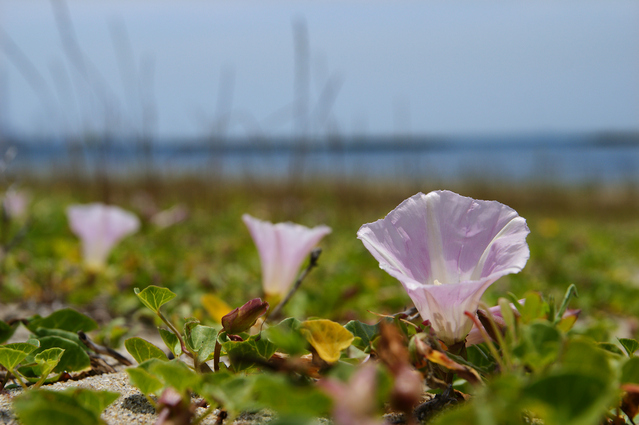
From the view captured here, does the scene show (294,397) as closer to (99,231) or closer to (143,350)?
(143,350)

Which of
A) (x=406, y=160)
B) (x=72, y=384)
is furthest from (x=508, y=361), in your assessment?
(x=406, y=160)

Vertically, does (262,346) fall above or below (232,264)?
above

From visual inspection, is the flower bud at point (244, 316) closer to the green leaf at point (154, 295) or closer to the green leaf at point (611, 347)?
the green leaf at point (154, 295)

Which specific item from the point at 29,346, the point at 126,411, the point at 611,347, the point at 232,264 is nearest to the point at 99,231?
the point at 232,264

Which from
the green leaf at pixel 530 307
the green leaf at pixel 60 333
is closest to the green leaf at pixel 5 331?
the green leaf at pixel 60 333

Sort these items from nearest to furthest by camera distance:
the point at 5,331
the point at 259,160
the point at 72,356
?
1. the point at 72,356
2. the point at 5,331
3. the point at 259,160

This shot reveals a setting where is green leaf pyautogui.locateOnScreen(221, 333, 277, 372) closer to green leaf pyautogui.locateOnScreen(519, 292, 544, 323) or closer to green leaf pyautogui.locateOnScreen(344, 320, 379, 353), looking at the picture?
green leaf pyautogui.locateOnScreen(344, 320, 379, 353)
